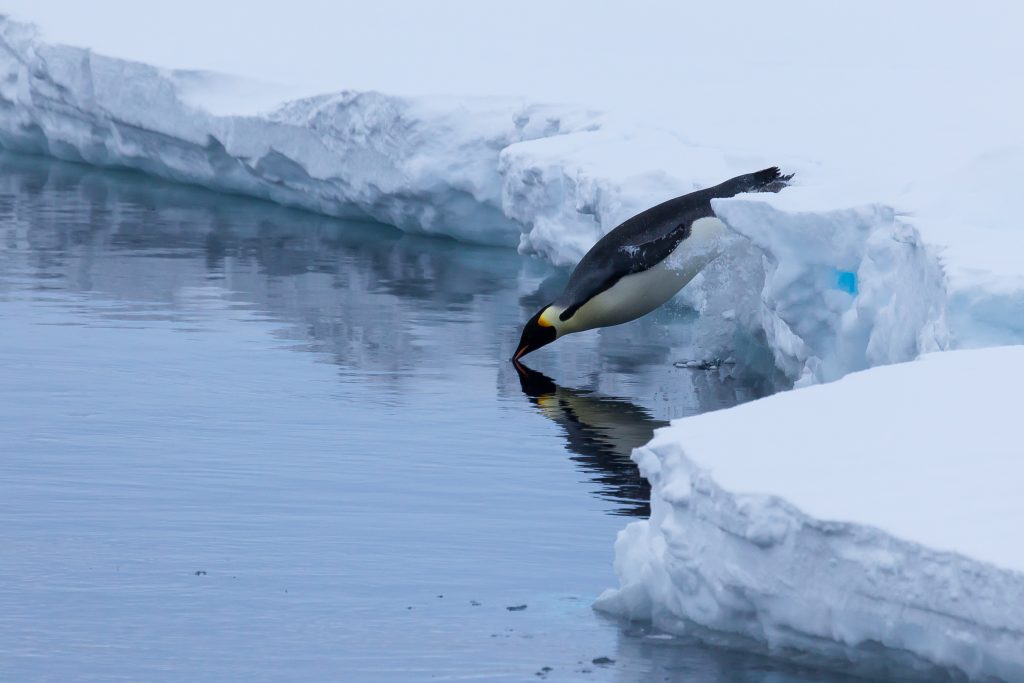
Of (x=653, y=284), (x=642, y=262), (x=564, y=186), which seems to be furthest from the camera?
(x=564, y=186)

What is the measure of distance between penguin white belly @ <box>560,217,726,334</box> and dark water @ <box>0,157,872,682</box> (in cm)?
25

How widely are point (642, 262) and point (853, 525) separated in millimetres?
5403

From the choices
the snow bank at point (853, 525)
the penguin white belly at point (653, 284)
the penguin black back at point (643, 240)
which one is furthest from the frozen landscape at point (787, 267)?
the penguin black back at point (643, 240)

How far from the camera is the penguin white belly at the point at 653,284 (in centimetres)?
966

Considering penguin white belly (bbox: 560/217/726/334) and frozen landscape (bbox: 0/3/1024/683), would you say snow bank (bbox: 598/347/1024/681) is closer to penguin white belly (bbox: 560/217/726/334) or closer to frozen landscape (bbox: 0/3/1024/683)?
frozen landscape (bbox: 0/3/1024/683)

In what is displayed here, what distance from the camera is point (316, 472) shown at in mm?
7164

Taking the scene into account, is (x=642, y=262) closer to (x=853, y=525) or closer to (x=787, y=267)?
(x=787, y=267)

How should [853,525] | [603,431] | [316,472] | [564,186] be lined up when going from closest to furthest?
[853,525] → [316,472] → [603,431] → [564,186]

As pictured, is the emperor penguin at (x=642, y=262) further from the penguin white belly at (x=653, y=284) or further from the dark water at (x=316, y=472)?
the dark water at (x=316, y=472)

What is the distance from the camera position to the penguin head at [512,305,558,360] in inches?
390

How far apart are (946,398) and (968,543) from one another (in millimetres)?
1006

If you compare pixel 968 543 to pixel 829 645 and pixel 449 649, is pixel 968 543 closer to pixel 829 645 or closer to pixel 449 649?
pixel 829 645

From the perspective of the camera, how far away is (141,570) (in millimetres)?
5820

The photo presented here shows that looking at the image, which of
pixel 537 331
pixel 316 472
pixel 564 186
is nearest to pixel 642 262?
pixel 537 331
